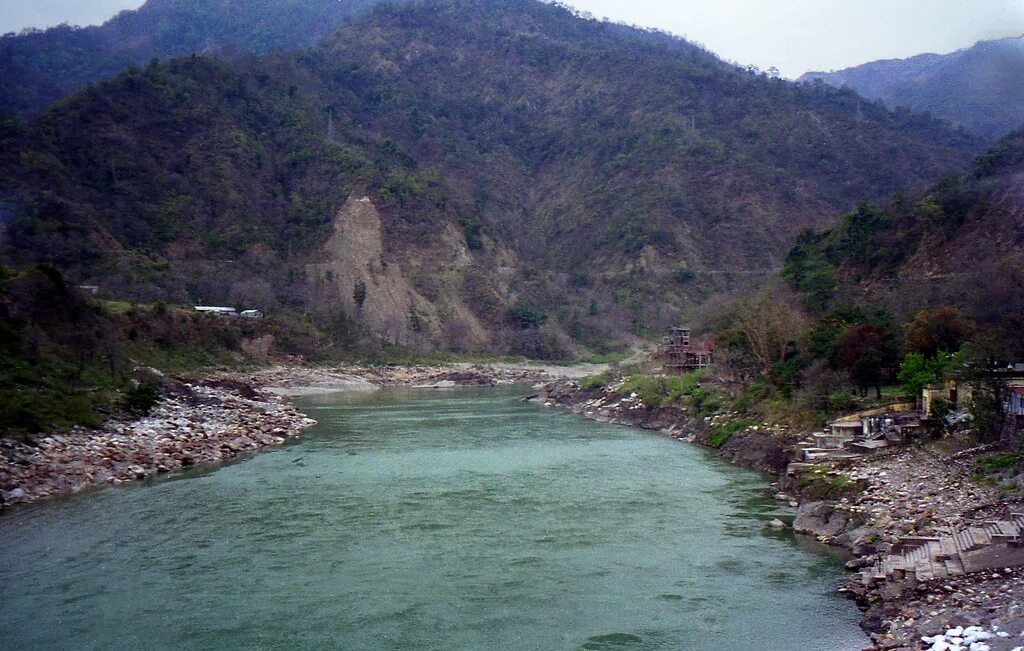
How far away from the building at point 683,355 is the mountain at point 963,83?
1809 centimetres

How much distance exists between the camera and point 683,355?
46.9 m

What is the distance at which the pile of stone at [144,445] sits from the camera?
20.4m

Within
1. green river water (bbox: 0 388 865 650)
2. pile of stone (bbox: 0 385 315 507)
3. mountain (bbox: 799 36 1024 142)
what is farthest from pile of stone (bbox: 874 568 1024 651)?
mountain (bbox: 799 36 1024 142)

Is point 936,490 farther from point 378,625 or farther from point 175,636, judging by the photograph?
point 175,636

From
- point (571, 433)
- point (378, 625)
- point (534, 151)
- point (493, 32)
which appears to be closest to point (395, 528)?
point (378, 625)

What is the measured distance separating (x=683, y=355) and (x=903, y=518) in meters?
31.6

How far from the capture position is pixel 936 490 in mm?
16500

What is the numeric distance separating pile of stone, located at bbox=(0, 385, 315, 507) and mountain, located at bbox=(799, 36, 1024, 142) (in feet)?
103

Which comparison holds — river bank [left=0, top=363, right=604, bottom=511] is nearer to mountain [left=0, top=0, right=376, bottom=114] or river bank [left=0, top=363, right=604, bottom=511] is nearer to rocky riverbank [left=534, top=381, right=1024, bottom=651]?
rocky riverbank [left=534, top=381, right=1024, bottom=651]

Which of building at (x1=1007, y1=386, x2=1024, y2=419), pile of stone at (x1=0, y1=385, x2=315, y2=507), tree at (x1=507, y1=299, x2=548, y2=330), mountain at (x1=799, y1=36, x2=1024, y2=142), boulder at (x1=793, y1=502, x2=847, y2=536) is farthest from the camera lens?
tree at (x1=507, y1=299, x2=548, y2=330)

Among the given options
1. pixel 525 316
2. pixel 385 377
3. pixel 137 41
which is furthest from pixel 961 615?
pixel 137 41

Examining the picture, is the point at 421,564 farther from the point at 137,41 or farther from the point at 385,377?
the point at 137,41

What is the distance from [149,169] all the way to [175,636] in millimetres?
73162

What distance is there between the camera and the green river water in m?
11.9
